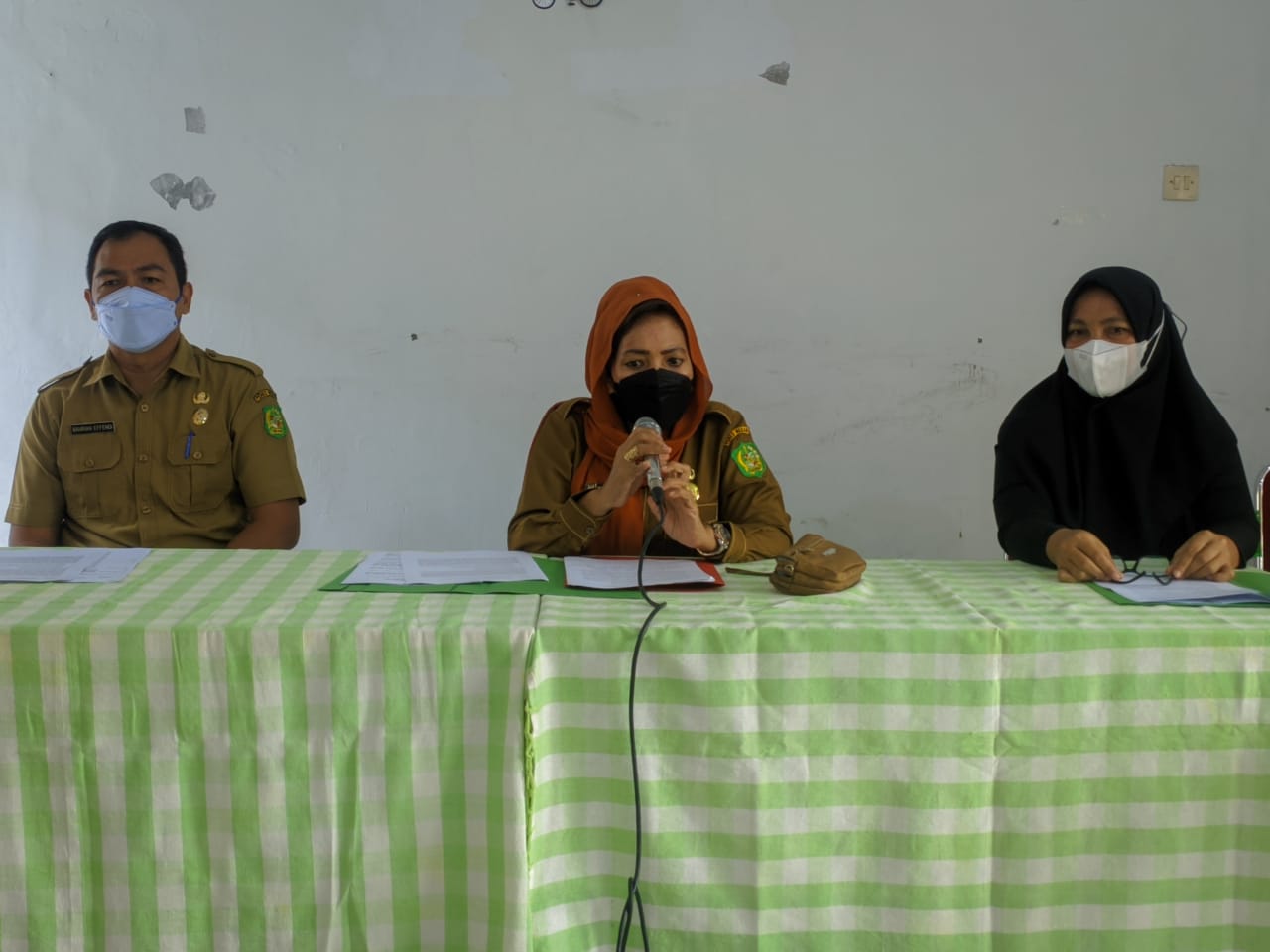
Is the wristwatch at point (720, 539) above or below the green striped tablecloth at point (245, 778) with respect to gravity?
above

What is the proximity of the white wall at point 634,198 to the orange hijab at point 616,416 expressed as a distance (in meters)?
0.81

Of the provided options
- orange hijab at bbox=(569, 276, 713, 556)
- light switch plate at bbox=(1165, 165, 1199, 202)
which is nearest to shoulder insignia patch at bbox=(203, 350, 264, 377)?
orange hijab at bbox=(569, 276, 713, 556)

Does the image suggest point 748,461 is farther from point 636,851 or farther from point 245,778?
point 245,778

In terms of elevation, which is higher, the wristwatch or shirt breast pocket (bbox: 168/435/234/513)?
shirt breast pocket (bbox: 168/435/234/513)

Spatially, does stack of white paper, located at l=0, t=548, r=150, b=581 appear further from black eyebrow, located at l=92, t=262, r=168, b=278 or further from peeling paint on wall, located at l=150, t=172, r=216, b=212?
peeling paint on wall, located at l=150, t=172, r=216, b=212

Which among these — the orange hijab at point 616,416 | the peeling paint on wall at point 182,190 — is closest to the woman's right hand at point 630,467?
the orange hijab at point 616,416

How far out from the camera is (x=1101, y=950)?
4.73ft

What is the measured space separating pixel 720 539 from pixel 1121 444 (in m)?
0.83

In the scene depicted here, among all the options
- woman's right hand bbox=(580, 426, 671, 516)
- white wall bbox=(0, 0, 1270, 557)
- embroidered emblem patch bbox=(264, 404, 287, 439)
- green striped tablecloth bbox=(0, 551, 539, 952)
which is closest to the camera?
green striped tablecloth bbox=(0, 551, 539, 952)

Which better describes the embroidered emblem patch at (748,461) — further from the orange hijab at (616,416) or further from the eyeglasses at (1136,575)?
the eyeglasses at (1136,575)

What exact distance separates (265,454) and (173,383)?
260 millimetres

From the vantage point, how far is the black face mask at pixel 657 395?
81.6 inches

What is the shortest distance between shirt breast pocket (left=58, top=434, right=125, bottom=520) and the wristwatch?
4.24 feet

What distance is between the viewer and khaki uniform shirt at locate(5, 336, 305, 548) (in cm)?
234
